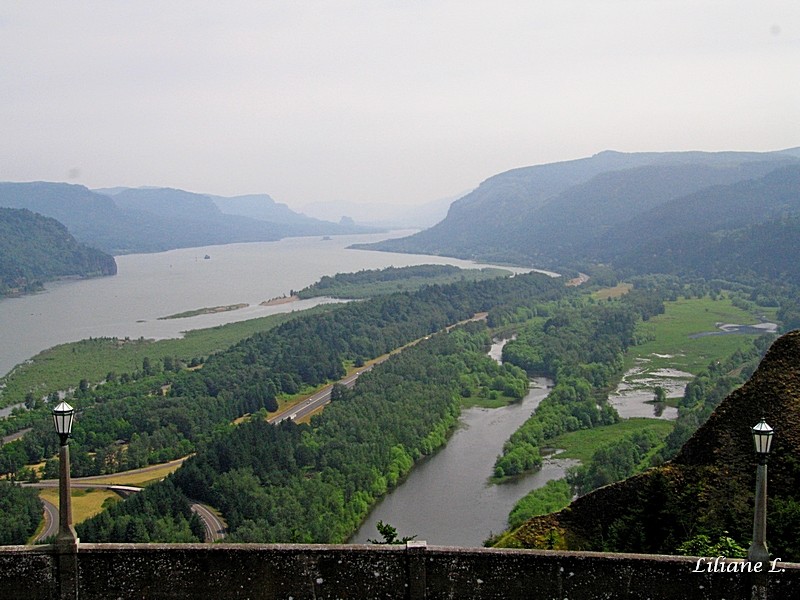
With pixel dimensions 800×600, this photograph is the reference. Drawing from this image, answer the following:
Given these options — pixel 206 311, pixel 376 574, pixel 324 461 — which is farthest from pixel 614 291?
pixel 376 574

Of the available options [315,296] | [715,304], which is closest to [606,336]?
[715,304]

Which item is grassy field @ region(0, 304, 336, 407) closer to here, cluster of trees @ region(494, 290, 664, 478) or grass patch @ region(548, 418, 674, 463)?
cluster of trees @ region(494, 290, 664, 478)

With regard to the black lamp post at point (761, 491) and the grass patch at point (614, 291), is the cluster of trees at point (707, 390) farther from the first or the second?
the grass patch at point (614, 291)

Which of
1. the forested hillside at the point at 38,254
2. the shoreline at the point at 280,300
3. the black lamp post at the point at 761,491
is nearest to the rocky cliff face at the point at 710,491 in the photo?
the black lamp post at the point at 761,491

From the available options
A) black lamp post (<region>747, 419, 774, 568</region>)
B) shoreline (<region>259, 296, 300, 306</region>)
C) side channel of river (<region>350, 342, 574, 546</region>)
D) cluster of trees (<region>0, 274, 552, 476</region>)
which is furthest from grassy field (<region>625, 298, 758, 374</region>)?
black lamp post (<region>747, 419, 774, 568</region>)

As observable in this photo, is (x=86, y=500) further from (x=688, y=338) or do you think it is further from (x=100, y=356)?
(x=688, y=338)
